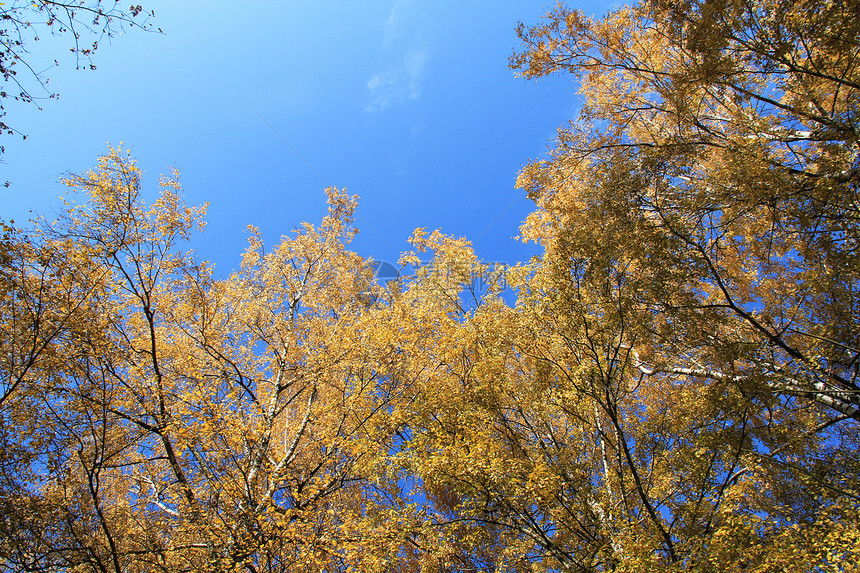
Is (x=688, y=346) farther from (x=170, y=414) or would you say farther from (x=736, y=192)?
(x=170, y=414)

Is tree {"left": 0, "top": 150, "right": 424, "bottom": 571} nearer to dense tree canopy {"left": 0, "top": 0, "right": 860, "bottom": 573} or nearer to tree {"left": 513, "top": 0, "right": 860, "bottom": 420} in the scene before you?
dense tree canopy {"left": 0, "top": 0, "right": 860, "bottom": 573}

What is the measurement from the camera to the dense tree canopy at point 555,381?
5352mm

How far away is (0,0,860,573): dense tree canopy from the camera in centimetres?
535

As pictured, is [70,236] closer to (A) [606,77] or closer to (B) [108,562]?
(B) [108,562]

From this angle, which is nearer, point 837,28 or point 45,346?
point 837,28

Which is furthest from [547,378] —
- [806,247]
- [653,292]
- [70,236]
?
[70,236]

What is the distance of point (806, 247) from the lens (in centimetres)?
626

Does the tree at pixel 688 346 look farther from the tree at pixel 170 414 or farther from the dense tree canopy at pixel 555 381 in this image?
the tree at pixel 170 414

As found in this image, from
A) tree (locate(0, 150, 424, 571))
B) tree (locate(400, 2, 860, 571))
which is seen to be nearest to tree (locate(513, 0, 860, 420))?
tree (locate(400, 2, 860, 571))

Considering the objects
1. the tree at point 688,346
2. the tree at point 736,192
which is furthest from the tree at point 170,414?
the tree at point 736,192

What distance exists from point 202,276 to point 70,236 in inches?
91.5

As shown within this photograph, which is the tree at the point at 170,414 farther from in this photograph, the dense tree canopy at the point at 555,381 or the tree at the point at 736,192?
the tree at the point at 736,192

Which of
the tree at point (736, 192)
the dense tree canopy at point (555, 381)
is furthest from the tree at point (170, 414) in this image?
the tree at point (736, 192)

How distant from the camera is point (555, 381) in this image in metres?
7.62
